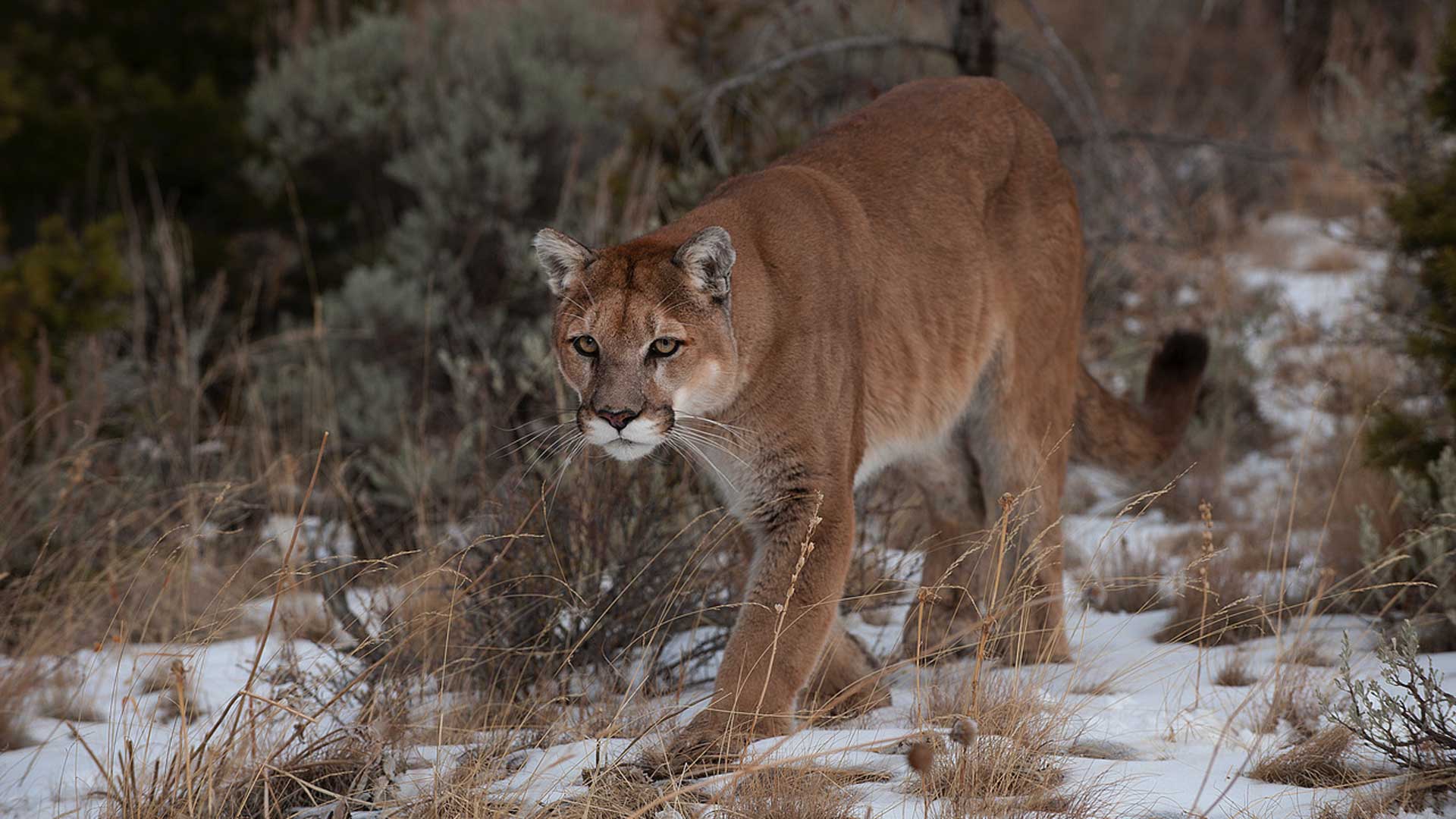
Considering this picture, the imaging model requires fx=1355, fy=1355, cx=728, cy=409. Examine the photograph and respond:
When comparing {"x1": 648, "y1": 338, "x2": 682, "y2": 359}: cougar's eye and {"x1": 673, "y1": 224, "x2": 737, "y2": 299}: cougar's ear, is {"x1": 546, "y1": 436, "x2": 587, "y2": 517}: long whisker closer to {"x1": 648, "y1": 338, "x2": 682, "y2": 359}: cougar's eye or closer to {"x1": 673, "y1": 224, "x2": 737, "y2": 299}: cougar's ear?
{"x1": 648, "y1": 338, "x2": 682, "y2": 359}: cougar's eye

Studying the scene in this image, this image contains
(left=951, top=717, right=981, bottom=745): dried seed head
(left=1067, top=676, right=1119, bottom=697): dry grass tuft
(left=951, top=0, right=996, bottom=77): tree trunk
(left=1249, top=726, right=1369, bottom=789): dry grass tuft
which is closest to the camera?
(left=951, top=717, right=981, bottom=745): dried seed head

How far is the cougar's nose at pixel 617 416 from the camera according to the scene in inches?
138

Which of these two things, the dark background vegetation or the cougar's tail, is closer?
the dark background vegetation

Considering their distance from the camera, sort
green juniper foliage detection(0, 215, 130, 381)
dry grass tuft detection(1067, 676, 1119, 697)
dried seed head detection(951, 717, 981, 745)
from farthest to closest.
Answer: green juniper foliage detection(0, 215, 130, 381) → dry grass tuft detection(1067, 676, 1119, 697) → dried seed head detection(951, 717, 981, 745)

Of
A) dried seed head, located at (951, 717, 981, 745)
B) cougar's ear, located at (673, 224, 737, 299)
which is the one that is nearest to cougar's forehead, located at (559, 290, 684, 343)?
cougar's ear, located at (673, 224, 737, 299)

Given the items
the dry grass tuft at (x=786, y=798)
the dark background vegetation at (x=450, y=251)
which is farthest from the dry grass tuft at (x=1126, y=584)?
the dry grass tuft at (x=786, y=798)

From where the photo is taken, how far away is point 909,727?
3795mm

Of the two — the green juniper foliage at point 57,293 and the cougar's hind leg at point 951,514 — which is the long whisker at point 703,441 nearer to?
the cougar's hind leg at point 951,514

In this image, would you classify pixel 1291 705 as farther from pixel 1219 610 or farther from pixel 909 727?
pixel 909 727

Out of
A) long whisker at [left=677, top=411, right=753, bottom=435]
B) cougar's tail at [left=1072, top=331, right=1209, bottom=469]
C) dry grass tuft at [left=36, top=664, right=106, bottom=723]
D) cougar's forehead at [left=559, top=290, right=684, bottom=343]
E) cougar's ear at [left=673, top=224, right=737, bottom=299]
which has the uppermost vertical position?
cougar's ear at [left=673, top=224, right=737, bottom=299]

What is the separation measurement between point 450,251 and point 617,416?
509 cm

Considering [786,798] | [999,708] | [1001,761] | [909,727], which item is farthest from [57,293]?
[1001,761]

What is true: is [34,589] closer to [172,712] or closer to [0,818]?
[172,712]

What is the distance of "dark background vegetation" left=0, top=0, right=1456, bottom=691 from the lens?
4.69 m
